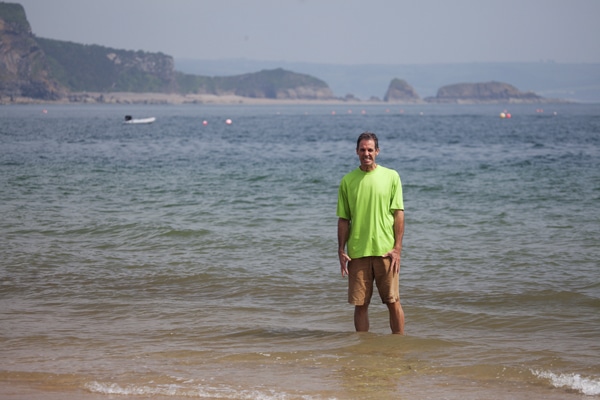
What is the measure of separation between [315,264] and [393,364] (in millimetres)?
4931

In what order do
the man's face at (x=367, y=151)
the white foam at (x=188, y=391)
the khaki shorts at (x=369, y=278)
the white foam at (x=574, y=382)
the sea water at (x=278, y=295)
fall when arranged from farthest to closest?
the khaki shorts at (x=369, y=278)
the man's face at (x=367, y=151)
the sea water at (x=278, y=295)
the white foam at (x=574, y=382)
the white foam at (x=188, y=391)

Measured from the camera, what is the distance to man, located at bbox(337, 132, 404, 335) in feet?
22.7

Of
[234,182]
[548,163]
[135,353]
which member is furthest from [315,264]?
[548,163]

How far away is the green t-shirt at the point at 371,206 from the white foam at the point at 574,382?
175 cm

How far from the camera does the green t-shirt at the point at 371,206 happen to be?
691 centimetres

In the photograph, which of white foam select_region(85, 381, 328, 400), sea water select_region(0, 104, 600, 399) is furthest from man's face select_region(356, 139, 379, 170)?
white foam select_region(85, 381, 328, 400)

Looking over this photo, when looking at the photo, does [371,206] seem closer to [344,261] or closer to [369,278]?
[344,261]

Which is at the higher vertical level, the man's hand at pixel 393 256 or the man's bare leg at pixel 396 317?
the man's hand at pixel 393 256

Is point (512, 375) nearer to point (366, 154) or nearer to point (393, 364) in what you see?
point (393, 364)

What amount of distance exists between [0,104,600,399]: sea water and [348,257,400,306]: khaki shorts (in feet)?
1.82

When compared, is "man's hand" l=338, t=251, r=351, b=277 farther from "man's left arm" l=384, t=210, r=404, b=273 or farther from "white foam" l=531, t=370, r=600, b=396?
"white foam" l=531, t=370, r=600, b=396

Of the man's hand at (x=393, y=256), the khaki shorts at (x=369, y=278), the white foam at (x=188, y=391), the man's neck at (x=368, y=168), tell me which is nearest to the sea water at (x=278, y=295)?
the white foam at (x=188, y=391)

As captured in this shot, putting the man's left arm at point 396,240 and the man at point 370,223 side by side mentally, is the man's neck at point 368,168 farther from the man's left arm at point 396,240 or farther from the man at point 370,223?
the man's left arm at point 396,240

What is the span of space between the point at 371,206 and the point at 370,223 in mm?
158
